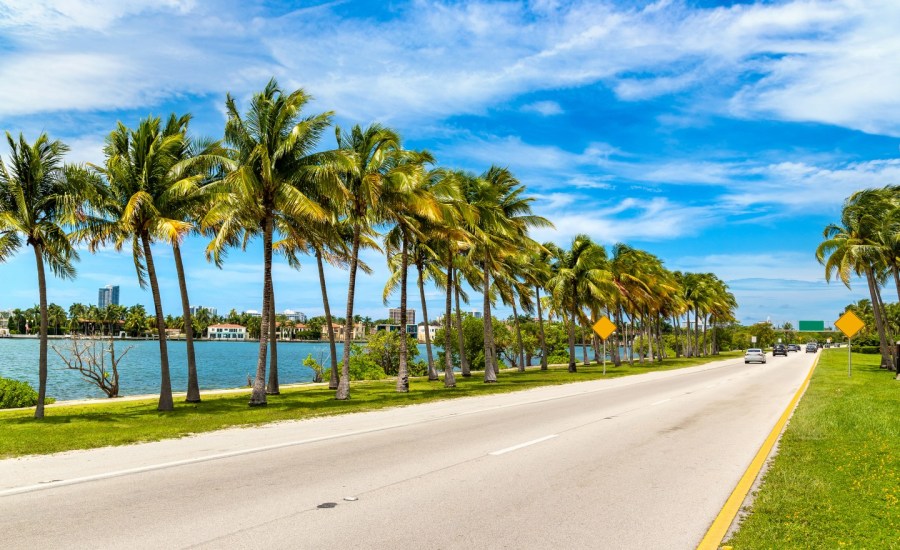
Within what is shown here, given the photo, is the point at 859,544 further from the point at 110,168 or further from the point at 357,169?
the point at 110,168

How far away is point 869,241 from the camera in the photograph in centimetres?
3819

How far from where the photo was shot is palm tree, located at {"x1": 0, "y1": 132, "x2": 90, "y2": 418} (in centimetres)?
1712

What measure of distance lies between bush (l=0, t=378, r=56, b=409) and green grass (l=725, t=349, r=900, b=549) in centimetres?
2478

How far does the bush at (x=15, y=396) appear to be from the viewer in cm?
2433

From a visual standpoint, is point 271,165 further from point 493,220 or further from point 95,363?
point 95,363

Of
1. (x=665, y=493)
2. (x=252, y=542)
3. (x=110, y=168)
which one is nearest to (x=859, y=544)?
(x=665, y=493)

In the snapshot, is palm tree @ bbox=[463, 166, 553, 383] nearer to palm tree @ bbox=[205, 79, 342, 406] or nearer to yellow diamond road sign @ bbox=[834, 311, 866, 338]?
palm tree @ bbox=[205, 79, 342, 406]

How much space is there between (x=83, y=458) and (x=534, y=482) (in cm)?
715

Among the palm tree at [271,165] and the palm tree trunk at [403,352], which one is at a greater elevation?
the palm tree at [271,165]

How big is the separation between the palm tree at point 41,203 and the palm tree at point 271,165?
3949 millimetres

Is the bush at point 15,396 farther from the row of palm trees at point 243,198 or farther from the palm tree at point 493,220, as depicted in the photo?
the palm tree at point 493,220

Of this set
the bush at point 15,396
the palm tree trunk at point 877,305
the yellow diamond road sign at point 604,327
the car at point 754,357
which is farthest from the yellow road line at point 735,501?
the car at point 754,357

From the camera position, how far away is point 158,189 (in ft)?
66.4

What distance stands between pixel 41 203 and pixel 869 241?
41.5m
